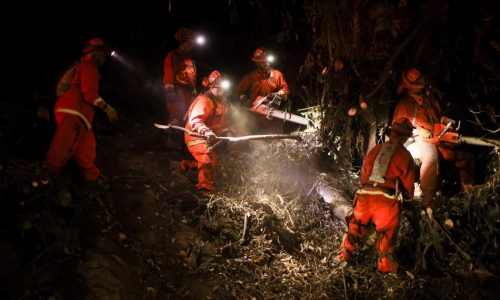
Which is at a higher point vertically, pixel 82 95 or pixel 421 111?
pixel 421 111

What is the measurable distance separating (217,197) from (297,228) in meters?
1.42

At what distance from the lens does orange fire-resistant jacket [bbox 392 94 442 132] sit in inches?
260

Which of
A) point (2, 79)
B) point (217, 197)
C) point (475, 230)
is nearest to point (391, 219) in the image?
point (475, 230)

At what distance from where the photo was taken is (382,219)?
524cm

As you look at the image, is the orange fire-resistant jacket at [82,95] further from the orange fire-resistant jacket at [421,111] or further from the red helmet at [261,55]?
the orange fire-resistant jacket at [421,111]

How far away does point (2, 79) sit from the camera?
7293mm

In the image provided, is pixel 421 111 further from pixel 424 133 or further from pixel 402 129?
pixel 402 129

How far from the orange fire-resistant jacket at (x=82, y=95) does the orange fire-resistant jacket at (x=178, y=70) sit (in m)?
2.18

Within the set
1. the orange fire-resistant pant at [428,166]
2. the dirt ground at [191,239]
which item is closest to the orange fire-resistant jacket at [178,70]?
the dirt ground at [191,239]

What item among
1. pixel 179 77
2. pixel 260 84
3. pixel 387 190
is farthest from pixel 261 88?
pixel 387 190

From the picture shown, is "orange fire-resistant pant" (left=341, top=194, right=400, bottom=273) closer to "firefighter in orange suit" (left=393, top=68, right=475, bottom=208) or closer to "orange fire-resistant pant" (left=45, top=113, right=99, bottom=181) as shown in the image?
"firefighter in orange suit" (left=393, top=68, right=475, bottom=208)

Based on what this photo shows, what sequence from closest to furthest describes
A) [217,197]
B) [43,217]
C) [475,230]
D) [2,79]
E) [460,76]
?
[43,217]
[475,230]
[217,197]
[2,79]
[460,76]

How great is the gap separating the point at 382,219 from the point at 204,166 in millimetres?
2798

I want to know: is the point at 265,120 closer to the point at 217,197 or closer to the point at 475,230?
the point at 217,197
